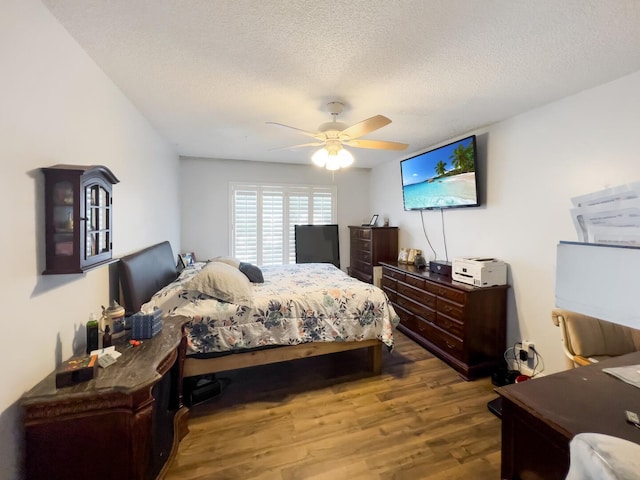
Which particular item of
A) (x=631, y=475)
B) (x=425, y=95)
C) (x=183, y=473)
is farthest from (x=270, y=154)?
(x=631, y=475)

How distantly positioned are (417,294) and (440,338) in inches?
22.0

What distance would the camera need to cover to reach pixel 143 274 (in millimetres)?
2400

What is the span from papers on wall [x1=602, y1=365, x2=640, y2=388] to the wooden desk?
0.07ft

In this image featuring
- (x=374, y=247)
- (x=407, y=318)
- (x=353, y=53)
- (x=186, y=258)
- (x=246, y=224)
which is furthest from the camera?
(x=246, y=224)

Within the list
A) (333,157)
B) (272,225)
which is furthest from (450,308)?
(272,225)

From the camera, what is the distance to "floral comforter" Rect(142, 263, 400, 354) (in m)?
2.29

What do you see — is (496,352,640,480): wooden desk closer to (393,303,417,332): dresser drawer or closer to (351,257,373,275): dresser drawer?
(393,303,417,332): dresser drawer

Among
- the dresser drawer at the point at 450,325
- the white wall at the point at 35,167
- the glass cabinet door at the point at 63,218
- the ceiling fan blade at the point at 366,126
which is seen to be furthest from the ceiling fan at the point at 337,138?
the dresser drawer at the point at 450,325

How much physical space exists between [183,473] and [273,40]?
2559mm

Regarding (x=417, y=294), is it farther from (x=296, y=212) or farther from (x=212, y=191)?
(x=212, y=191)

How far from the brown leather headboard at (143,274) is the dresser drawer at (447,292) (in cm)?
279

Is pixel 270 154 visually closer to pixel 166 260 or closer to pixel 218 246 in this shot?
pixel 218 246

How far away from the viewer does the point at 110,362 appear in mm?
1411

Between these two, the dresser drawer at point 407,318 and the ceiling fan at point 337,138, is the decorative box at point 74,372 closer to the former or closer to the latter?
the ceiling fan at point 337,138
